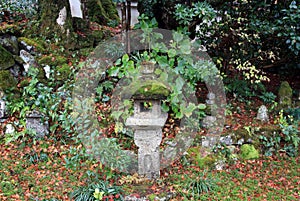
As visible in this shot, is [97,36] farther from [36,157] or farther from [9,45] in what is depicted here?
[36,157]

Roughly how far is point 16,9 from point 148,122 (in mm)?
4866

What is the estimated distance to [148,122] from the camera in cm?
353

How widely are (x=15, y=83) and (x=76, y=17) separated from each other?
204 centimetres

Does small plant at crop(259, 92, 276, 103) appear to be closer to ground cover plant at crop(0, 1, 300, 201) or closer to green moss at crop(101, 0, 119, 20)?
ground cover plant at crop(0, 1, 300, 201)

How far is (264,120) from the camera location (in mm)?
5254

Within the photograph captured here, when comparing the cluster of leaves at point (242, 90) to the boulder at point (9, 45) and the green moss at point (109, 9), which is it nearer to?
the green moss at point (109, 9)

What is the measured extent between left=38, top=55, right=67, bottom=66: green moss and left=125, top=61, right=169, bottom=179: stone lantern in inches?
97.7

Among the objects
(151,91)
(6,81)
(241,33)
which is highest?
(241,33)

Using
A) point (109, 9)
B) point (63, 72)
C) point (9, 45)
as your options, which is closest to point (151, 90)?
point (63, 72)

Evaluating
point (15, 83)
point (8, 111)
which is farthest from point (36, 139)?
point (15, 83)

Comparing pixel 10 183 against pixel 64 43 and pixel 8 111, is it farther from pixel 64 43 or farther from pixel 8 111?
pixel 64 43

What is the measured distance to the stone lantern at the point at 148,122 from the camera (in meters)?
3.46

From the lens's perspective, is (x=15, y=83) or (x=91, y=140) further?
(x=15, y=83)

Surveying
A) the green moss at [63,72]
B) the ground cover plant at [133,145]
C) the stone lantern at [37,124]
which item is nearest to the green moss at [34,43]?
the ground cover plant at [133,145]
